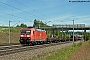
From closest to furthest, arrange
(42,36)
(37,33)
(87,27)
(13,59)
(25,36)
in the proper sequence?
(13,59)
(25,36)
(37,33)
(42,36)
(87,27)

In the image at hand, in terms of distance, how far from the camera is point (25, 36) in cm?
3806

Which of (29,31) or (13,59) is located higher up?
(29,31)

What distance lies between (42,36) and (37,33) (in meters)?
4.26

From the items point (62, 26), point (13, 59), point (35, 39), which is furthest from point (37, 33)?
point (62, 26)

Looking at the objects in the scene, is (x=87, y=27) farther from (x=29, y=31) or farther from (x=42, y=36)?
(x=29, y=31)

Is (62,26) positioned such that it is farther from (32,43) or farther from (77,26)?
(32,43)

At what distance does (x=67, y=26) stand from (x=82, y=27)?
6.23 m

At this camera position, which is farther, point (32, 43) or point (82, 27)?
point (82, 27)

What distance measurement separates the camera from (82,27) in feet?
285

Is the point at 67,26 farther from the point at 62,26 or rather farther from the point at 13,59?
the point at 13,59

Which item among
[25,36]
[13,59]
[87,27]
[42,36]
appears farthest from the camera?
[87,27]

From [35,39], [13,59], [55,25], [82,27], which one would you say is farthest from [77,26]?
[13,59]

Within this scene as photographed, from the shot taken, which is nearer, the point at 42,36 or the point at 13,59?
the point at 13,59

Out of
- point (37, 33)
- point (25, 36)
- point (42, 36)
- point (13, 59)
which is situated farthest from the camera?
point (42, 36)
